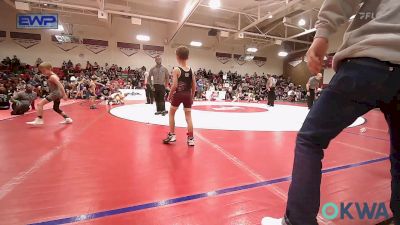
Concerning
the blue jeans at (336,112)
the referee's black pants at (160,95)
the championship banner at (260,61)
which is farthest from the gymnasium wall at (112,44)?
the blue jeans at (336,112)

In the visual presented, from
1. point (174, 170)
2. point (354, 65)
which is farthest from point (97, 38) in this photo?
point (354, 65)

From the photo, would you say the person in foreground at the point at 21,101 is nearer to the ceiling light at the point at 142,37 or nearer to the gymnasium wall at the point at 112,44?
the gymnasium wall at the point at 112,44

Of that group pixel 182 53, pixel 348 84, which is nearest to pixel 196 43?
pixel 182 53

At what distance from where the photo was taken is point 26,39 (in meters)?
16.6

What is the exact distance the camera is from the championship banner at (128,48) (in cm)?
1897

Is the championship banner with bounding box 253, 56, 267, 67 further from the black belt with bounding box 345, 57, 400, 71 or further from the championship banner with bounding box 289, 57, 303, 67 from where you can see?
the black belt with bounding box 345, 57, 400, 71

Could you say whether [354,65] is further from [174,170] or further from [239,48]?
[239,48]

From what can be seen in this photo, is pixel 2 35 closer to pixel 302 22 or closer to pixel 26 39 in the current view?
pixel 26 39

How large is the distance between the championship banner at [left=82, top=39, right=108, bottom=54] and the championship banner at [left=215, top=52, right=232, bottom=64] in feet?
30.8

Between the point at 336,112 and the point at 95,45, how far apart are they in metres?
19.8

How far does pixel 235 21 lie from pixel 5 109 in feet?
51.2

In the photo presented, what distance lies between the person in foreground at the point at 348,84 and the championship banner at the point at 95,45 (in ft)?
64.1

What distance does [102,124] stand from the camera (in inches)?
196

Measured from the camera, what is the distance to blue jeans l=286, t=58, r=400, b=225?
96 cm
